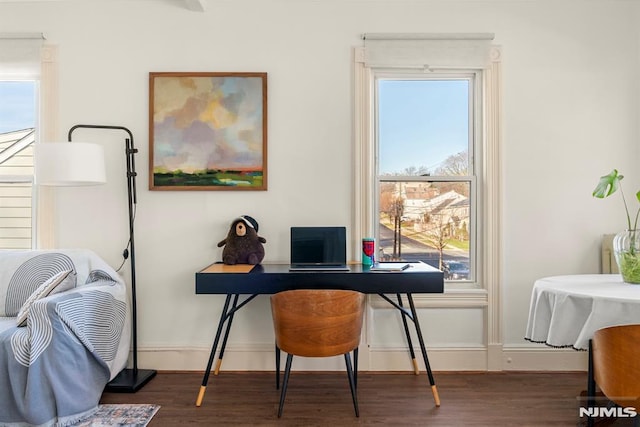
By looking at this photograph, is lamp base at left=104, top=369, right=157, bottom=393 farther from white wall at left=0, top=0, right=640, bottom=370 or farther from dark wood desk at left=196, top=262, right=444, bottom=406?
dark wood desk at left=196, top=262, right=444, bottom=406

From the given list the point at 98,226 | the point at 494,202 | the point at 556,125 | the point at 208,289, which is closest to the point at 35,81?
the point at 98,226

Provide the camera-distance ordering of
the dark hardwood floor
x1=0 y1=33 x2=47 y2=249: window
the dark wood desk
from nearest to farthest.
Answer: the dark hardwood floor, the dark wood desk, x1=0 y1=33 x2=47 y2=249: window

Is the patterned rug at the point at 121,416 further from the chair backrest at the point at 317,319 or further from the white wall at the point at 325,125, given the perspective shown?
the chair backrest at the point at 317,319

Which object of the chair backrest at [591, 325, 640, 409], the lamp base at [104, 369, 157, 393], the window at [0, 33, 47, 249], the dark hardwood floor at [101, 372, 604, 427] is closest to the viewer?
the chair backrest at [591, 325, 640, 409]

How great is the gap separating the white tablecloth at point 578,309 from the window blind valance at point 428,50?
166cm

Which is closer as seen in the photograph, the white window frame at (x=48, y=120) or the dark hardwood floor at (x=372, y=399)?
the dark hardwood floor at (x=372, y=399)

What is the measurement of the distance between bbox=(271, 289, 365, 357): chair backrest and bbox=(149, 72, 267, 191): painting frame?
1.06 m

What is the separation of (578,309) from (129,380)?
8.95ft

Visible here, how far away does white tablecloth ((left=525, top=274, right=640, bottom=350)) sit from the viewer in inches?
68.5

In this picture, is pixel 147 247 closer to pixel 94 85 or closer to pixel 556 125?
pixel 94 85

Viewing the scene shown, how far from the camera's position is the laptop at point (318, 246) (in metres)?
2.62

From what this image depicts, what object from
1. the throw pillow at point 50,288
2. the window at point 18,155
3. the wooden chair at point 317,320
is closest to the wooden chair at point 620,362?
the wooden chair at point 317,320

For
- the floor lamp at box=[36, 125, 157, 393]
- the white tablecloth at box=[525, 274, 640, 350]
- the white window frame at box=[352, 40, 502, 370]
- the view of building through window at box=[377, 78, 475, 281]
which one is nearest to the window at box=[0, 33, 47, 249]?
the floor lamp at box=[36, 125, 157, 393]

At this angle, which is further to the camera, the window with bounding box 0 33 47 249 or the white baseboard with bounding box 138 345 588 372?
the window with bounding box 0 33 47 249
